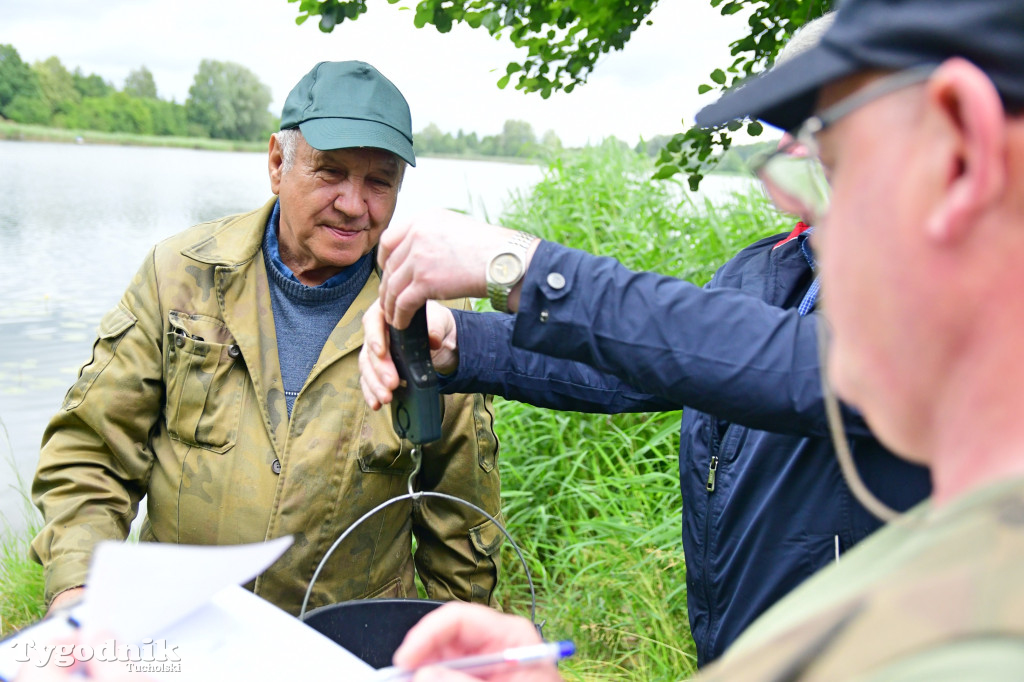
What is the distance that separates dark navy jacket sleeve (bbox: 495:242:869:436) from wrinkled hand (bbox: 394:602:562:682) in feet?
1.68

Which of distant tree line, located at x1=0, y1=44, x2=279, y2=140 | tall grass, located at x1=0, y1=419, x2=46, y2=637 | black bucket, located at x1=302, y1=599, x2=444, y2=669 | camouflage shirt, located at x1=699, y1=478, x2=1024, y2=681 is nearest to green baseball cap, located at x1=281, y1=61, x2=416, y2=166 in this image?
black bucket, located at x1=302, y1=599, x2=444, y2=669

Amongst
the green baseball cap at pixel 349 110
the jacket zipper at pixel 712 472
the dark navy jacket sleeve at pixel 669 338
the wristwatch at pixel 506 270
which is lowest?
the jacket zipper at pixel 712 472

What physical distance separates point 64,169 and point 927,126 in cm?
1373

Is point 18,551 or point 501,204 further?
point 501,204

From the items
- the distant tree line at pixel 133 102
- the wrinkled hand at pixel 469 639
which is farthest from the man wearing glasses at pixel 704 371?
the distant tree line at pixel 133 102

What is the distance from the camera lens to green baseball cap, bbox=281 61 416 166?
2436 mm

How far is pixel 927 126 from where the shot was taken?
68cm

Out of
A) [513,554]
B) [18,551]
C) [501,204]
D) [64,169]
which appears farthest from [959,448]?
[64,169]

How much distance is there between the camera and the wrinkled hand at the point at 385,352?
1.77 metres

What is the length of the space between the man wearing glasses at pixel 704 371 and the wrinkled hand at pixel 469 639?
0.51 meters

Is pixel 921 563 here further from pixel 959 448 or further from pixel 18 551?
pixel 18 551

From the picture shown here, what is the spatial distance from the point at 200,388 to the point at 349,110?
3.08ft

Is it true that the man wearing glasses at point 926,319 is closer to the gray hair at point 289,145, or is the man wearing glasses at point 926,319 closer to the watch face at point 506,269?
the watch face at point 506,269

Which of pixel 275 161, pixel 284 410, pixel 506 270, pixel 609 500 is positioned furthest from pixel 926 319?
pixel 609 500
